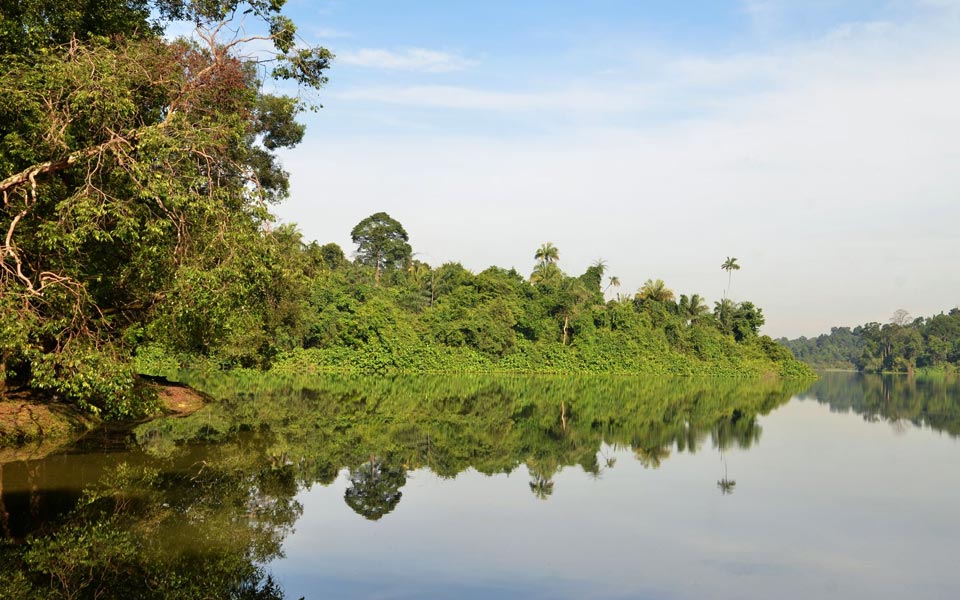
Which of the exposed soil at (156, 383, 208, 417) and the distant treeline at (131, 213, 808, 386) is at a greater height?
the distant treeline at (131, 213, 808, 386)

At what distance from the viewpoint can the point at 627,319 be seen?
68000 millimetres

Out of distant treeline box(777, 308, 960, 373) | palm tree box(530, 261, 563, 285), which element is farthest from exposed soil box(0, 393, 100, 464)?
distant treeline box(777, 308, 960, 373)

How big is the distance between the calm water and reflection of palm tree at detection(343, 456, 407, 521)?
7 centimetres

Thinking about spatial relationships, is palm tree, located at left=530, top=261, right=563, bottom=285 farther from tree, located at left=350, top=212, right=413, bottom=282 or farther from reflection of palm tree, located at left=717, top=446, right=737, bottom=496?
reflection of palm tree, located at left=717, top=446, right=737, bottom=496

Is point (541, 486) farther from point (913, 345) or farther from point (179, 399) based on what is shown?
point (913, 345)

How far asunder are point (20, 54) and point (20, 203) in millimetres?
2882

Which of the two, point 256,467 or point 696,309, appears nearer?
point 256,467

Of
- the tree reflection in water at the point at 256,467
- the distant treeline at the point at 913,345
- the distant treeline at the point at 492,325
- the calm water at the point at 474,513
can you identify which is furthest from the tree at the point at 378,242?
the distant treeline at the point at 913,345

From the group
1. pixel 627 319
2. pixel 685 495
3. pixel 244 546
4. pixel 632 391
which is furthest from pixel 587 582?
pixel 627 319

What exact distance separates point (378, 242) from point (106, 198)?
69.1 metres

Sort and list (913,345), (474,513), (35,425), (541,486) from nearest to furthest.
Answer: (474,513), (541,486), (35,425), (913,345)

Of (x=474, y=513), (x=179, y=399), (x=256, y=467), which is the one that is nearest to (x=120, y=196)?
(x=256, y=467)

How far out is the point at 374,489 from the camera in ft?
40.3

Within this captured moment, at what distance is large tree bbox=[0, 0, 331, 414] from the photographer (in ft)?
40.0
